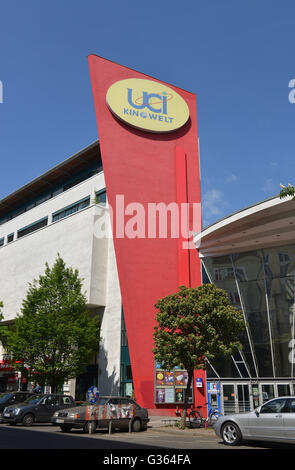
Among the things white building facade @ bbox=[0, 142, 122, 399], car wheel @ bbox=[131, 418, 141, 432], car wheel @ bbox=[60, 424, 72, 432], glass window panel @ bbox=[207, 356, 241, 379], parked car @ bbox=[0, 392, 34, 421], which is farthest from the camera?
white building facade @ bbox=[0, 142, 122, 399]

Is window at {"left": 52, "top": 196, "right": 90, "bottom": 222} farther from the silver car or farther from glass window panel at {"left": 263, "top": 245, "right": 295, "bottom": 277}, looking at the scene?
the silver car

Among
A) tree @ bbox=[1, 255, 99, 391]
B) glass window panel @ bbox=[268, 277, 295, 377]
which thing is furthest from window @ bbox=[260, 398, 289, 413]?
tree @ bbox=[1, 255, 99, 391]

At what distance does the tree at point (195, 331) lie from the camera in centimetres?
2084

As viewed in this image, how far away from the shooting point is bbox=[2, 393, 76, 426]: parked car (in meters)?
21.6

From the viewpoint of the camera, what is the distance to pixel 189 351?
21.0 metres

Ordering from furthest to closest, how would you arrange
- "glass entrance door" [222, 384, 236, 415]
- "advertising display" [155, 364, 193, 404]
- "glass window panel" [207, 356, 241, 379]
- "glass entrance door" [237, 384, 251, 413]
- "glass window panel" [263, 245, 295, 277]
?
1. "glass window panel" [207, 356, 241, 379]
2. "advertising display" [155, 364, 193, 404]
3. "glass entrance door" [222, 384, 236, 415]
4. "glass window panel" [263, 245, 295, 277]
5. "glass entrance door" [237, 384, 251, 413]

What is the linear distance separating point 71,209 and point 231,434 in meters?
33.2

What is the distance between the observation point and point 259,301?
1133 inches

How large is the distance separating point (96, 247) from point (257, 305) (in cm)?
1504

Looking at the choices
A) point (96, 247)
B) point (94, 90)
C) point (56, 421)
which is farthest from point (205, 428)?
point (94, 90)

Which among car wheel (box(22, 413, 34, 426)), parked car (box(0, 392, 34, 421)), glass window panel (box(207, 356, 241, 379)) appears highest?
glass window panel (box(207, 356, 241, 379))

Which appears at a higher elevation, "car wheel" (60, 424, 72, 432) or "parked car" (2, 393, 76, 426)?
"parked car" (2, 393, 76, 426)
